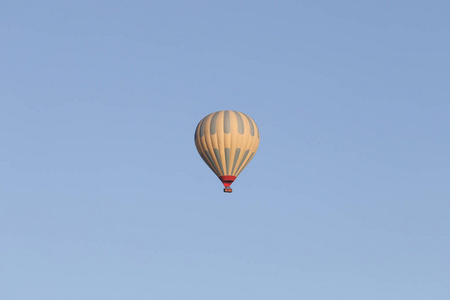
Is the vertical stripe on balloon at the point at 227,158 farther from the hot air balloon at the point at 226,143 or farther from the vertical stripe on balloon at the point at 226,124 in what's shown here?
the vertical stripe on balloon at the point at 226,124

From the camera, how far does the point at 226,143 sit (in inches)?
7195

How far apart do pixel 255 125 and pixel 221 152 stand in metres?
5.69

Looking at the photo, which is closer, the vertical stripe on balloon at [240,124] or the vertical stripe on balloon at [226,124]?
the vertical stripe on balloon at [226,124]

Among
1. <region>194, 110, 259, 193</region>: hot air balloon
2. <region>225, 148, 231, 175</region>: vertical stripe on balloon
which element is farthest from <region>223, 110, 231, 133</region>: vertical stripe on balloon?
<region>225, 148, 231, 175</region>: vertical stripe on balloon

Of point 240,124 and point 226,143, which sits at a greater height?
point 240,124

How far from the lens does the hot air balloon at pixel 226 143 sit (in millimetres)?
183000

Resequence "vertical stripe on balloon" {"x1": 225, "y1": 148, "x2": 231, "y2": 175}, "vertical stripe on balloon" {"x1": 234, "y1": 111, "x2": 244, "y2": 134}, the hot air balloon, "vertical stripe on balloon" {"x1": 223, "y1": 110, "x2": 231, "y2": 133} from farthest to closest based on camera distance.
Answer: "vertical stripe on balloon" {"x1": 234, "y1": 111, "x2": 244, "y2": 134} → "vertical stripe on balloon" {"x1": 225, "y1": 148, "x2": 231, "y2": 175} → the hot air balloon → "vertical stripe on balloon" {"x1": 223, "y1": 110, "x2": 231, "y2": 133}

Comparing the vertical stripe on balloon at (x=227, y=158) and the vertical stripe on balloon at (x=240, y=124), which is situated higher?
the vertical stripe on balloon at (x=240, y=124)

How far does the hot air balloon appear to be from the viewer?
18300cm

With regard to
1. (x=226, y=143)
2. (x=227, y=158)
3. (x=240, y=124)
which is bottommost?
(x=227, y=158)

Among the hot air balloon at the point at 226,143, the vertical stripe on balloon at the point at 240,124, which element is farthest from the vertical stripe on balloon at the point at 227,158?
the vertical stripe on balloon at the point at 240,124

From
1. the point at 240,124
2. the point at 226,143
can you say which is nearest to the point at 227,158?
the point at 226,143

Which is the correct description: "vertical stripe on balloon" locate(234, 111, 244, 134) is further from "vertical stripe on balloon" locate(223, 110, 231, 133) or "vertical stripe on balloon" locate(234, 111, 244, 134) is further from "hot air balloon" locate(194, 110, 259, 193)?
"vertical stripe on balloon" locate(223, 110, 231, 133)

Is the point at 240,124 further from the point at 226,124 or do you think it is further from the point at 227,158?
the point at 227,158
